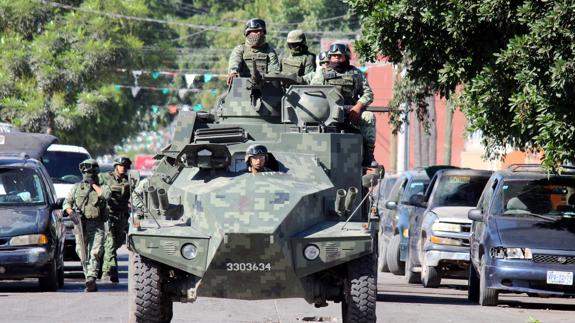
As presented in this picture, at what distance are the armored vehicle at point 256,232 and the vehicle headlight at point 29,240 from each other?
16.9 feet

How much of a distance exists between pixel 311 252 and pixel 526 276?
5779mm

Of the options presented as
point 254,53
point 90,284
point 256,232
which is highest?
point 254,53

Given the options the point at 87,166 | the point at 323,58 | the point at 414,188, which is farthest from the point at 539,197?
the point at 414,188

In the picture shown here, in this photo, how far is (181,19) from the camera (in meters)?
84.8

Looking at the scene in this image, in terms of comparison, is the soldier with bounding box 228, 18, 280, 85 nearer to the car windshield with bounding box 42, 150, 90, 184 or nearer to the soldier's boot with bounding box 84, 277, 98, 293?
the soldier's boot with bounding box 84, 277, 98, 293

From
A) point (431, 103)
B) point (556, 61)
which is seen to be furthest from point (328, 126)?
point (431, 103)

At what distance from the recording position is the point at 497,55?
1930 cm

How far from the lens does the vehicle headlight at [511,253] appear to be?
1877 centimetres

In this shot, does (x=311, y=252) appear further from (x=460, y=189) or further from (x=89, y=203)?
(x=460, y=189)

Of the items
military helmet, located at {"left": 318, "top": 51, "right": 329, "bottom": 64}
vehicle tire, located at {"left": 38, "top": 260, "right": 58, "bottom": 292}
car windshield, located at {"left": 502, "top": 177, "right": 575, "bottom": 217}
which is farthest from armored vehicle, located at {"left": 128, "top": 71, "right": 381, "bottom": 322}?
vehicle tire, located at {"left": 38, "top": 260, "right": 58, "bottom": 292}

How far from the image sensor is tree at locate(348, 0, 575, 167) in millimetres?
18828

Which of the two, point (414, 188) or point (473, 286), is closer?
point (473, 286)

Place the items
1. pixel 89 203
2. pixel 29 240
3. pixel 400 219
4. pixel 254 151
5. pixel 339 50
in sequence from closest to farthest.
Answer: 1. pixel 254 151
2. pixel 339 50
3. pixel 29 240
4. pixel 89 203
5. pixel 400 219

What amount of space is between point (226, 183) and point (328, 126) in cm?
225
